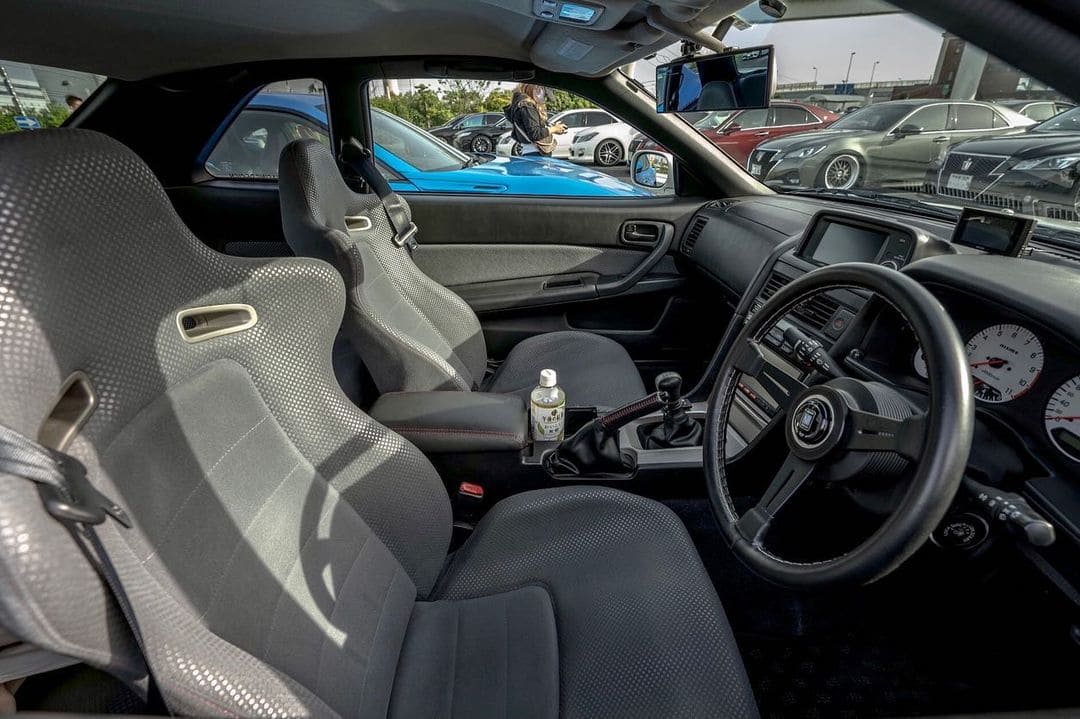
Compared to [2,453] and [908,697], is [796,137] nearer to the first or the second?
[908,697]

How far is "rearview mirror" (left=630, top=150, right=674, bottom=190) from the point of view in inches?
103

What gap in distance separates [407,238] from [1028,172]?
1.92 m

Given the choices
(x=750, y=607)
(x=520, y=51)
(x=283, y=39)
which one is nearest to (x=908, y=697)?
(x=750, y=607)

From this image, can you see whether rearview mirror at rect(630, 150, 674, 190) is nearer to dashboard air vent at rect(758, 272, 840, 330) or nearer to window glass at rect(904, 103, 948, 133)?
window glass at rect(904, 103, 948, 133)

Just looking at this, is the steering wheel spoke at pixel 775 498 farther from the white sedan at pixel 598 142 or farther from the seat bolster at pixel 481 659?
A: the white sedan at pixel 598 142

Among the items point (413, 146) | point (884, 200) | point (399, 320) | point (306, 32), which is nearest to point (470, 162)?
point (413, 146)

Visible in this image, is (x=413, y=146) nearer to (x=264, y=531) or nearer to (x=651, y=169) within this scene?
(x=651, y=169)

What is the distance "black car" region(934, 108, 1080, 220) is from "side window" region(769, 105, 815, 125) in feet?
13.7

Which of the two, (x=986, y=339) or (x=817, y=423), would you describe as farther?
(x=986, y=339)

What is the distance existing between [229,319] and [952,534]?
4.19 ft

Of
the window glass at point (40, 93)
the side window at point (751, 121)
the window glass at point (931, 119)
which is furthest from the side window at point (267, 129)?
the side window at point (751, 121)

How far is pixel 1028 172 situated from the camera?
1.42 m

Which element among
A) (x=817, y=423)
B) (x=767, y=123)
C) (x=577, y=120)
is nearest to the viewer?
(x=817, y=423)

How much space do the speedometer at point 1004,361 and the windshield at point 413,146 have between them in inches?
93.7
